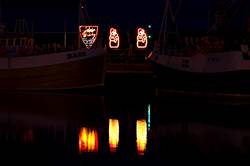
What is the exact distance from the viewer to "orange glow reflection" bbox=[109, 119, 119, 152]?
19.4m

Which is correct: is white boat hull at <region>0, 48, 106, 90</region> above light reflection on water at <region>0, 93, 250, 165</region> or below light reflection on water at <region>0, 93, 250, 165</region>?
above

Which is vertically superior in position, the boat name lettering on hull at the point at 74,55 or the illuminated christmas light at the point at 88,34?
the illuminated christmas light at the point at 88,34

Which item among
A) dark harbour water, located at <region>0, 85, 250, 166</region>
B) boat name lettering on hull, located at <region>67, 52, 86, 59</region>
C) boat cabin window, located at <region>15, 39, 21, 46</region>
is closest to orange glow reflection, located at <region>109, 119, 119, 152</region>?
dark harbour water, located at <region>0, 85, 250, 166</region>

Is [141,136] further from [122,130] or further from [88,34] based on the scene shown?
[88,34]

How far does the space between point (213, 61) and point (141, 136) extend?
57.3 feet

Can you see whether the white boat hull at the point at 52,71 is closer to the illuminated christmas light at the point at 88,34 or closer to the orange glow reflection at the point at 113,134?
the illuminated christmas light at the point at 88,34

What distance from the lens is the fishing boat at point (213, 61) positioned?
36.1 m

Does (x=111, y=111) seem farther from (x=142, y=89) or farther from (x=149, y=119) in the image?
(x=142, y=89)

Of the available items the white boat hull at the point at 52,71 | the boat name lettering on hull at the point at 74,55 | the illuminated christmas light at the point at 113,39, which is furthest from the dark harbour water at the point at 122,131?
the illuminated christmas light at the point at 113,39

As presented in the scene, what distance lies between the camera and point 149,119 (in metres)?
26.8

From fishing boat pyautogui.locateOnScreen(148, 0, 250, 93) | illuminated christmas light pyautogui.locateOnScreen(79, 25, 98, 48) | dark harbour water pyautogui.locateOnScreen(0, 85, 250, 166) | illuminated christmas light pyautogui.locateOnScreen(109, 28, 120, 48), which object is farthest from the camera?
illuminated christmas light pyautogui.locateOnScreen(109, 28, 120, 48)

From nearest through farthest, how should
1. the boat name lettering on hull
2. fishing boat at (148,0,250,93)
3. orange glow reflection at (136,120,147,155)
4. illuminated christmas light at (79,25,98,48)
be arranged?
orange glow reflection at (136,120,147,155), fishing boat at (148,0,250,93), the boat name lettering on hull, illuminated christmas light at (79,25,98,48)

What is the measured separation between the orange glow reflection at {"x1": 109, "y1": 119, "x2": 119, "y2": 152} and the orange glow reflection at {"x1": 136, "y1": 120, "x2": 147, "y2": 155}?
2.39 ft

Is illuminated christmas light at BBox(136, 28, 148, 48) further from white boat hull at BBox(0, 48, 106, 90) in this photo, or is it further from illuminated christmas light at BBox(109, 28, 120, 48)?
white boat hull at BBox(0, 48, 106, 90)
